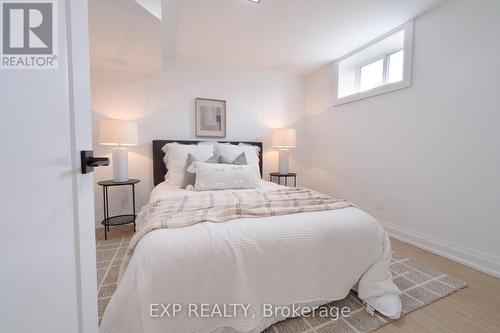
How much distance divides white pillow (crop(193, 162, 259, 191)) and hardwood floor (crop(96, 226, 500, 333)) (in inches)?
60.1

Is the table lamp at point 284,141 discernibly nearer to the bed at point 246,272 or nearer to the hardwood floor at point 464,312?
the bed at point 246,272

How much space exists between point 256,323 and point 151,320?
51cm

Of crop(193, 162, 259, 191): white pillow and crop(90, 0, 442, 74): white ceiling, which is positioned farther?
crop(193, 162, 259, 191): white pillow

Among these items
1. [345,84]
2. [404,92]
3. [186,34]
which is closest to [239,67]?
[186,34]

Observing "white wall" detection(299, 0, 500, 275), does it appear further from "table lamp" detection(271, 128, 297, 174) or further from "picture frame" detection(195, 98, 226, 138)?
"picture frame" detection(195, 98, 226, 138)

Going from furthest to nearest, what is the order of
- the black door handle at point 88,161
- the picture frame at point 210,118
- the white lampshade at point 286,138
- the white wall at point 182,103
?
1. the white lampshade at point 286,138
2. the picture frame at point 210,118
3. the white wall at point 182,103
4. the black door handle at point 88,161

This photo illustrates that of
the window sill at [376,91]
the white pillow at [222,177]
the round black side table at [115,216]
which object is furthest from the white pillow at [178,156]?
the window sill at [376,91]

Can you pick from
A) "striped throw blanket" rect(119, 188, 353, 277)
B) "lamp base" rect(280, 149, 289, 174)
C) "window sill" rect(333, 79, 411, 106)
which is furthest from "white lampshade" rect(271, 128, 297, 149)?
"striped throw blanket" rect(119, 188, 353, 277)

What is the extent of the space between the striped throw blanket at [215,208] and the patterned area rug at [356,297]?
0.57 metres

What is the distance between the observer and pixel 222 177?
221cm

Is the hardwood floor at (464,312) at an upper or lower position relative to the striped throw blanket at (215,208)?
lower

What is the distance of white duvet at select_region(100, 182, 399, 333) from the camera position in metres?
0.94

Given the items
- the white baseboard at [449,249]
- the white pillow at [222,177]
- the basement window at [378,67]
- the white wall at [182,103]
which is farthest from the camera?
the white wall at [182,103]

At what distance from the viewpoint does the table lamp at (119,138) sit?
239 cm
